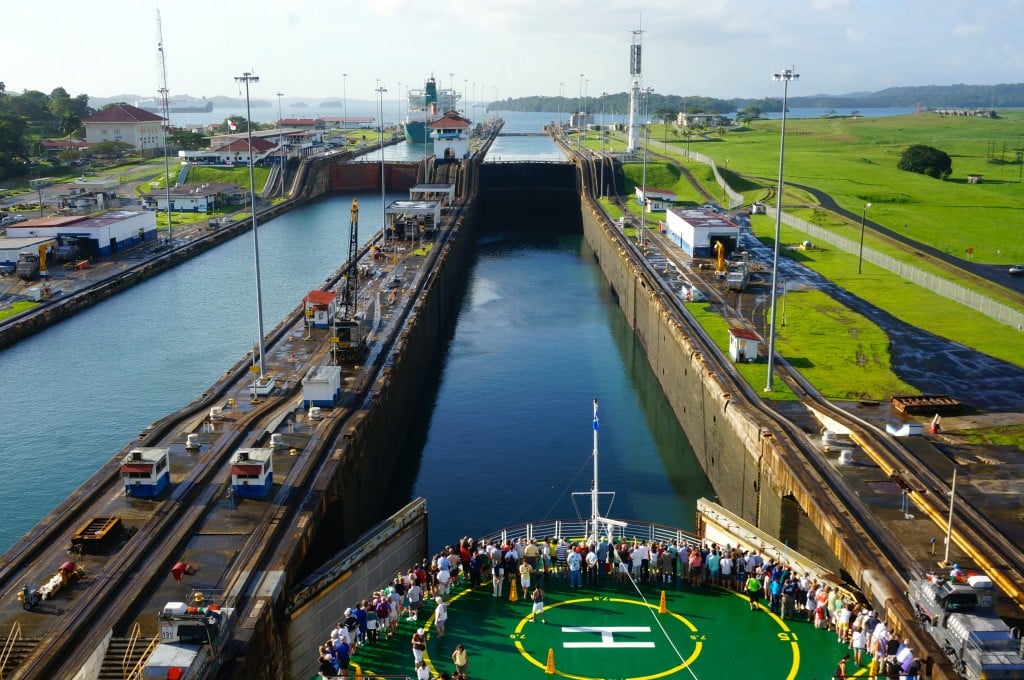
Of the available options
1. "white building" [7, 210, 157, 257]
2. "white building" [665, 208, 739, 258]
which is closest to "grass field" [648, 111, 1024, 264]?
"white building" [665, 208, 739, 258]

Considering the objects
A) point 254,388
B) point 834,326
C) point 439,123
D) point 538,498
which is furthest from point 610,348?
point 439,123

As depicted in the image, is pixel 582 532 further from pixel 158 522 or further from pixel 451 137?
pixel 451 137

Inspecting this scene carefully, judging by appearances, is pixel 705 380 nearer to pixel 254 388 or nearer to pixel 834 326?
pixel 834 326

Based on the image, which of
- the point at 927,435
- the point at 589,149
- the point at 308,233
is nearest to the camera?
the point at 927,435

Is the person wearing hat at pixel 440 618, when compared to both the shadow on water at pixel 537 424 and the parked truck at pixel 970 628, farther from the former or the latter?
the shadow on water at pixel 537 424

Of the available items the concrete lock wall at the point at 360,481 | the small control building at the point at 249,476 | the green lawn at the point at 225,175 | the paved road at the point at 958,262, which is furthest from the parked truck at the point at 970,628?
the green lawn at the point at 225,175

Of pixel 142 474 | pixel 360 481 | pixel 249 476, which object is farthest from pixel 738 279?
pixel 142 474
